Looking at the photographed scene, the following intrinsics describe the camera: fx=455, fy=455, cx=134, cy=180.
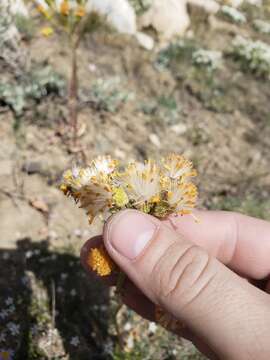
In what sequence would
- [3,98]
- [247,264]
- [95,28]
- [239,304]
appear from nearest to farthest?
[239,304], [247,264], [3,98], [95,28]

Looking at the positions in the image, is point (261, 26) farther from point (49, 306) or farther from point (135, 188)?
point (135, 188)

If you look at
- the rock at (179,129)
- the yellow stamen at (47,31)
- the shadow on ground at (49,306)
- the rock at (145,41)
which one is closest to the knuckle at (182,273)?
the shadow on ground at (49,306)

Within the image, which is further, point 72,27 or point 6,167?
point 6,167

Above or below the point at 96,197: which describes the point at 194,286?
below

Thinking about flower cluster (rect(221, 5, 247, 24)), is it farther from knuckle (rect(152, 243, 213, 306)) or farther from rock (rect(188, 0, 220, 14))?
knuckle (rect(152, 243, 213, 306))

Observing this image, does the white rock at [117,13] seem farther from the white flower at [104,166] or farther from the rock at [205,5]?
the white flower at [104,166]

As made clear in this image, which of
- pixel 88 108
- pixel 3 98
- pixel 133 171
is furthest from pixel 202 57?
pixel 133 171

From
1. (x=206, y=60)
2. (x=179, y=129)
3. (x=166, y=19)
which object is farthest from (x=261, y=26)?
(x=179, y=129)

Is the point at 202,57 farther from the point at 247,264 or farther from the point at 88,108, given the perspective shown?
the point at 247,264
